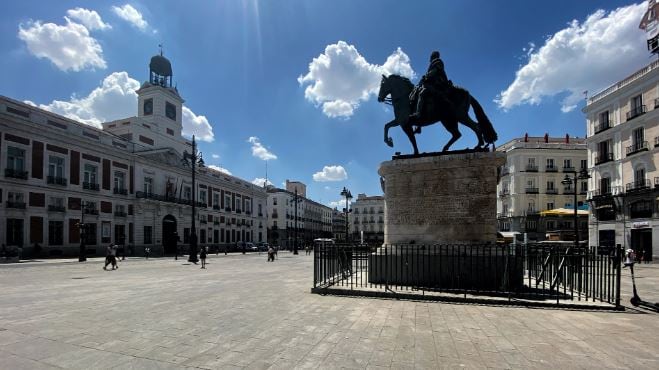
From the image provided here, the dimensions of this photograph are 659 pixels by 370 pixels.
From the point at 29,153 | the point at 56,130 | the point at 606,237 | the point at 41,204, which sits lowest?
the point at 606,237

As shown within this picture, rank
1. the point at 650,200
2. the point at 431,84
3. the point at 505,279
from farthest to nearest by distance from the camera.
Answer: the point at 650,200
the point at 431,84
the point at 505,279

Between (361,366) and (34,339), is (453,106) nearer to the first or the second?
(361,366)

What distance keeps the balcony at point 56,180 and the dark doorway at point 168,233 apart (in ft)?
52.4

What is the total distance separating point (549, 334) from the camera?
5.77 metres

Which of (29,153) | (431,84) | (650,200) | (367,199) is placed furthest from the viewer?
(367,199)

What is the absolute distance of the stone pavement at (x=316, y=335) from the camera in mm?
4680

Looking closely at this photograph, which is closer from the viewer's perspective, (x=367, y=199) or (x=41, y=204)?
(x=41, y=204)

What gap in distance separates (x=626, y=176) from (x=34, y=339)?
41560 millimetres

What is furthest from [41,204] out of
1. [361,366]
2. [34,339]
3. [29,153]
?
[361,366]

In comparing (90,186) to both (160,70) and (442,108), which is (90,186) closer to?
(160,70)

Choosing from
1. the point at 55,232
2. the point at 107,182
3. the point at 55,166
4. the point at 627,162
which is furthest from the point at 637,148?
the point at 55,166

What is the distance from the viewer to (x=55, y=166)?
116ft

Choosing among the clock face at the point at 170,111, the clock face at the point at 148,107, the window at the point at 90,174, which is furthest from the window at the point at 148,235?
the clock face at the point at 170,111

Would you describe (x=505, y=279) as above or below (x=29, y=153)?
below
